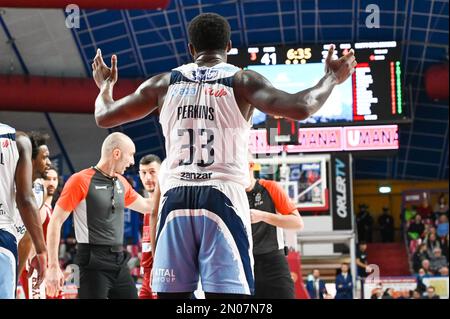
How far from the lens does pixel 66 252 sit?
20.8m

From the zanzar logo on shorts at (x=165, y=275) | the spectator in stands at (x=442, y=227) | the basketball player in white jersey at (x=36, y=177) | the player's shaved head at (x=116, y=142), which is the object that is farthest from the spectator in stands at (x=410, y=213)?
the zanzar logo on shorts at (x=165, y=275)

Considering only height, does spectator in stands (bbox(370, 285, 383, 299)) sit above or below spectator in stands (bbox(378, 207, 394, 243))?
below

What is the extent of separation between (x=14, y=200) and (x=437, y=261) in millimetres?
20154

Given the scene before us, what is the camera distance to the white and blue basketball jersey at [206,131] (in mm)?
4652

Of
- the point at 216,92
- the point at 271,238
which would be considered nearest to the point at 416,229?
the point at 271,238

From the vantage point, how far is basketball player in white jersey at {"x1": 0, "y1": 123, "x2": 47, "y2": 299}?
5098 mm

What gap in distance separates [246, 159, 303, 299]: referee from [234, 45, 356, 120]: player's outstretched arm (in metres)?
3.02

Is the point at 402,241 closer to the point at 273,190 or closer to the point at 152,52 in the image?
the point at 152,52

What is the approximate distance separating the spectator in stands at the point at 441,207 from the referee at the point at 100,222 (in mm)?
21461

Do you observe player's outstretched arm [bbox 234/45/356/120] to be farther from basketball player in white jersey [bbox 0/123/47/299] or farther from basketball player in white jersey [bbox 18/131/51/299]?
basketball player in white jersey [bbox 18/131/51/299]

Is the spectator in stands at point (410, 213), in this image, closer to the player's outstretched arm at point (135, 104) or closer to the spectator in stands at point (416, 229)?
the spectator in stands at point (416, 229)

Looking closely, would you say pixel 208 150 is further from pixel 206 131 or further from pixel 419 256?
pixel 419 256

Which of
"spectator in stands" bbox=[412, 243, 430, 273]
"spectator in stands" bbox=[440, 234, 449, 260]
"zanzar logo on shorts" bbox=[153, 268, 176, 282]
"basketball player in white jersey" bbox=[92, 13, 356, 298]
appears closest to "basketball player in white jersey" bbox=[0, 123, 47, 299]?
"basketball player in white jersey" bbox=[92, 13, 356, 298]
